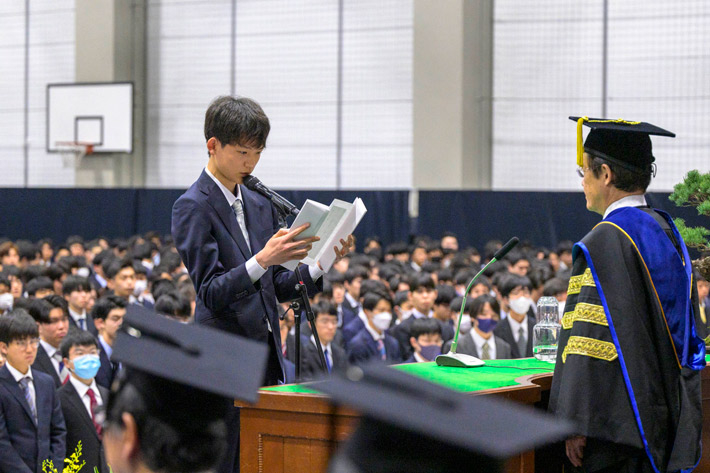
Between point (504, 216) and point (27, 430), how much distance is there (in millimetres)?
12189

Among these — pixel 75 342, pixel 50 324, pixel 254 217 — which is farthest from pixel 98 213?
Answer: pixel 254 217

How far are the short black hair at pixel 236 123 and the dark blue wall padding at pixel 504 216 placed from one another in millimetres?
13450

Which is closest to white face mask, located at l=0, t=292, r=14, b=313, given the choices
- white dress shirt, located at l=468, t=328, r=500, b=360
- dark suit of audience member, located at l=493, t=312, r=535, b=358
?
white dress shirt, located at l=468, t=328, r=500, b=360

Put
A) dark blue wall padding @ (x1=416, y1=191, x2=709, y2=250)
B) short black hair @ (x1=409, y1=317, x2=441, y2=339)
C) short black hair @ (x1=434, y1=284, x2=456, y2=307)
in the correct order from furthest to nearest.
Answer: dark blue wall padding @ (x1=416, y1=191, x2=709, y2=250), short black hair @ (x1=434, y1=284, x2=456, y2=307), short black hair @ (x1=409, y1=317, x2=441, y2=339)

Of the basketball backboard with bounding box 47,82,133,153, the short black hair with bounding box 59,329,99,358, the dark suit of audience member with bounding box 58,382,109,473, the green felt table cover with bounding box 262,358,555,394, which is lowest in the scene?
the dark suit of audience member with bounding box 58,382,109,473

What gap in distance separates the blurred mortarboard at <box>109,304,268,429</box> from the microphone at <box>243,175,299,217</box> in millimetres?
1631

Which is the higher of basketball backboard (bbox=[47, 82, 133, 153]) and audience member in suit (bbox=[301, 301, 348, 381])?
basketball backboard (bbox=[47, 82, 133, 153])

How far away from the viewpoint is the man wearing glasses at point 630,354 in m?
3.10

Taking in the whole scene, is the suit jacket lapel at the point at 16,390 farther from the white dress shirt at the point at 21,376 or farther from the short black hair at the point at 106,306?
the short black hair at the point at 106,306

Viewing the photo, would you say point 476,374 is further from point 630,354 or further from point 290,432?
point 290,432

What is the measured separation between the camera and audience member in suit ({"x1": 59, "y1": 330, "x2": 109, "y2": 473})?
5957mm

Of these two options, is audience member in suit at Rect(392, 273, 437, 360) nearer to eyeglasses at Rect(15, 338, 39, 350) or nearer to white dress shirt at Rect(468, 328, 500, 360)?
white dress shirt at Rect(468, 328, 500, 360)

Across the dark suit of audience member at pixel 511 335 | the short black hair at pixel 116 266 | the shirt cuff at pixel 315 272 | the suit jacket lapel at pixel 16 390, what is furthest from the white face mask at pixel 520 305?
the shirt cuff at pixel 315 272

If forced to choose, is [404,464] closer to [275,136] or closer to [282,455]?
[282,455]
